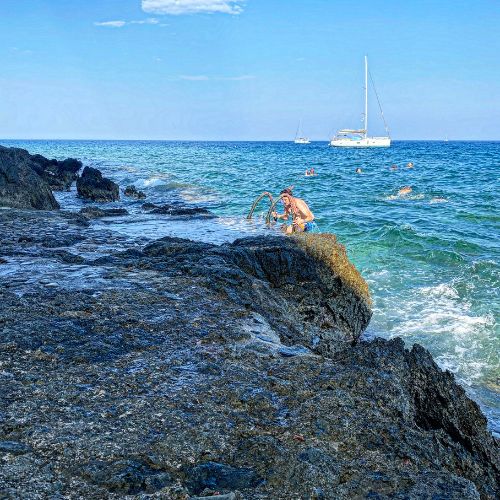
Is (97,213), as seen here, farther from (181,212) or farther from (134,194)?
(134,194)

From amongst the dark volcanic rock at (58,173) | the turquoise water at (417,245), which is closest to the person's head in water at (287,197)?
the turquoise water at (417,245)

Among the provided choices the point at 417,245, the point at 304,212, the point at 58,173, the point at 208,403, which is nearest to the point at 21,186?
the point at 304,212

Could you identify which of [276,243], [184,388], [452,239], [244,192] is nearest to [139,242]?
[276,243]

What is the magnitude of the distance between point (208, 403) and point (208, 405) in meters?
0.03

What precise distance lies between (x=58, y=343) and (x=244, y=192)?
25.9 m

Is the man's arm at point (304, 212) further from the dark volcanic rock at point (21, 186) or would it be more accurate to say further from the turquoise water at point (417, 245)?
the dark volcanic rock at point (21, 186)

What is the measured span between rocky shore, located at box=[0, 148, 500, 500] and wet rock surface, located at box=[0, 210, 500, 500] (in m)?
0.01

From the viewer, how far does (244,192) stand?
1182 inches

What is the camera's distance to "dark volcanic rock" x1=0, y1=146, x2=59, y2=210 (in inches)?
709

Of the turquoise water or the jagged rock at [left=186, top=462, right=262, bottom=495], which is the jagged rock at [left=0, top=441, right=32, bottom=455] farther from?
the turquoise water

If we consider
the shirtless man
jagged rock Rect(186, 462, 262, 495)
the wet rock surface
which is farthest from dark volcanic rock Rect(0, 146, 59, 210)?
jagged rock Rect(186, 462, 262, 495)

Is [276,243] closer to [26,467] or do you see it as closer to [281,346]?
[281,346]

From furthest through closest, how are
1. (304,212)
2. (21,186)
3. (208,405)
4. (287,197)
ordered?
(21,186)
(287,197)
(304,212)
(208,405)

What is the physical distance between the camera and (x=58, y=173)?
3603 centimetres
